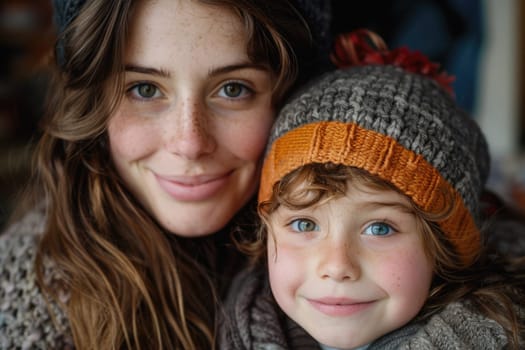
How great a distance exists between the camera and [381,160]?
1055mm

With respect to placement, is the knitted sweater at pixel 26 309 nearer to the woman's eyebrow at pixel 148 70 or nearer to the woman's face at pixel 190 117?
the woman's face at pixel 190 117

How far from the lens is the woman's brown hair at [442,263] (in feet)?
3.53

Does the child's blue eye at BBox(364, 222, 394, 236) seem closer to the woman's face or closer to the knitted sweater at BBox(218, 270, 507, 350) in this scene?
the knitted sweater at BBox(218, 270, 507, 350)

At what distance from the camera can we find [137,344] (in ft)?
4.06

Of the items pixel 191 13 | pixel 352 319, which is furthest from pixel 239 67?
pixel 352 319

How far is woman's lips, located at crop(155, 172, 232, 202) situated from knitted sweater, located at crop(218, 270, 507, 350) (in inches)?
7.9

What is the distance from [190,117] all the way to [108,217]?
32cm

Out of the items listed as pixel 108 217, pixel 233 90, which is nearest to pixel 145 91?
pixel 233 90

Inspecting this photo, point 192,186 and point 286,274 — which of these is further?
point 192,186

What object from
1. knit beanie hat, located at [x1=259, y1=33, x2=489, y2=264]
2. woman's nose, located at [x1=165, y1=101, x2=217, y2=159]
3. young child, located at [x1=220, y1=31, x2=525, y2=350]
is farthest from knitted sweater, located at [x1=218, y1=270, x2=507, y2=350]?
woman's nose, located at [x1=165, y1=101, x2=217, y2=159]

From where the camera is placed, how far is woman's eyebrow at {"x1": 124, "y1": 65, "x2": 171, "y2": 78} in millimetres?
1193

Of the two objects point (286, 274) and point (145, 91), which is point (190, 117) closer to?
point (145, 91)

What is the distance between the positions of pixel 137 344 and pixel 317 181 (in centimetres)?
50

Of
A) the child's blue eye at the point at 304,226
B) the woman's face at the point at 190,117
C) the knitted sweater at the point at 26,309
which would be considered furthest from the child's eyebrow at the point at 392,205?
the knitted sweater at the point at 26,309
